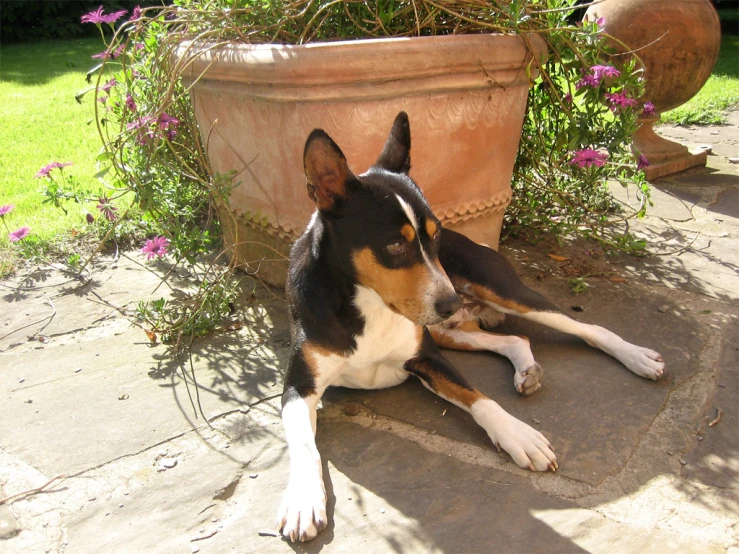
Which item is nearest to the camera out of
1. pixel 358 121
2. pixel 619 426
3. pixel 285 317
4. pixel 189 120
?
pixel 619 426

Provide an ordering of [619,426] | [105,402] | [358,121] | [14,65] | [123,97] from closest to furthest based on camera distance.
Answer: [619,426] → [105,402] → [358,121] → [123,97] → [14,65]

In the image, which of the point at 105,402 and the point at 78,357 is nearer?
the point at 105,402

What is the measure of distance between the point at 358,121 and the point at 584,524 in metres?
1.94

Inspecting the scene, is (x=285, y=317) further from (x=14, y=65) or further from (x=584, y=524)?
(x=14, y=65)

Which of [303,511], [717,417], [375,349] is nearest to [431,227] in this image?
[375,349]

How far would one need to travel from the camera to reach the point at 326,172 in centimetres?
224

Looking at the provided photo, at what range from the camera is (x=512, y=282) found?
10.1ft

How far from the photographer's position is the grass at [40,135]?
461 cm

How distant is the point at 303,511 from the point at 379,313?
0.86 meters

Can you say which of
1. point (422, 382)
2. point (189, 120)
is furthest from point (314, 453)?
point (189, 120)

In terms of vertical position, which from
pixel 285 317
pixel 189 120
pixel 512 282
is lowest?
pixel 285 317

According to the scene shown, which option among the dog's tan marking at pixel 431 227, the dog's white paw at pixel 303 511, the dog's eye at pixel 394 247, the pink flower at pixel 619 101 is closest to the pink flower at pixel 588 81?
the pink flower at pixel 619 101

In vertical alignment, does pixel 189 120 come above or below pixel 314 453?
above

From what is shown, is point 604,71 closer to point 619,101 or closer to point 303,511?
point 619,101
